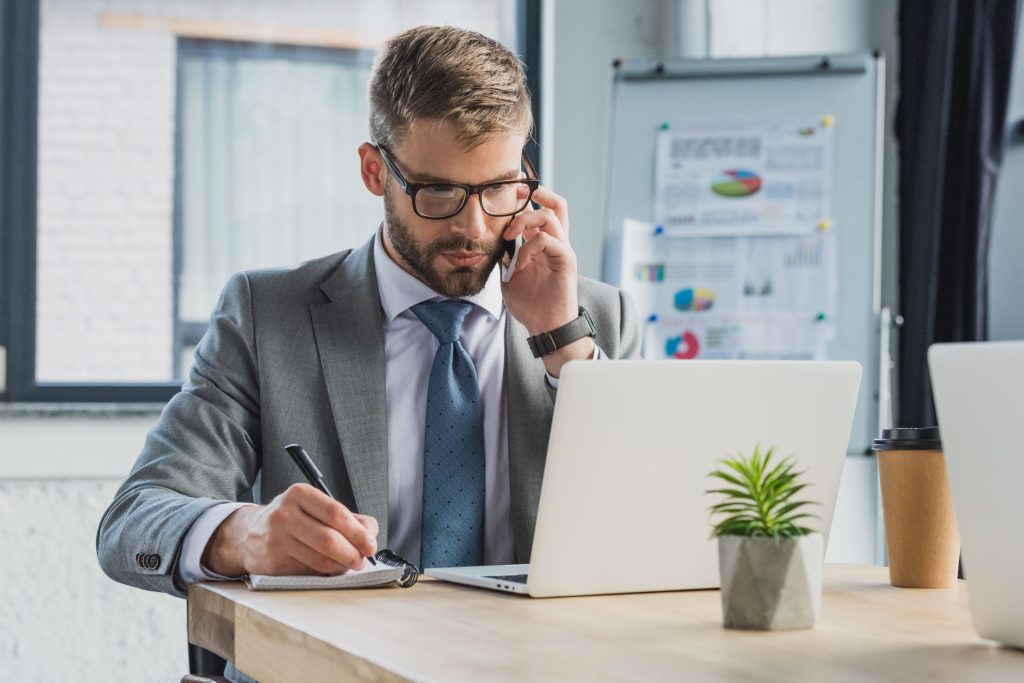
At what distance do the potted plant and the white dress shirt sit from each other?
2.28 ft

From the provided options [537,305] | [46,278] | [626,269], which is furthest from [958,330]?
[46,278]

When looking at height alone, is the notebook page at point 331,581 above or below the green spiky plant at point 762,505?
below

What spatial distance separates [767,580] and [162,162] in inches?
101

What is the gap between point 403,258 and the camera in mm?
1700

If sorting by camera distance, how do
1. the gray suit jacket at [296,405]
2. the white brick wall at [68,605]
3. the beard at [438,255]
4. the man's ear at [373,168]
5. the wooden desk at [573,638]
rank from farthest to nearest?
the white brick wall at [68,605] → the man's ear at [373,168] → the beard at [438,255] → the gray suit jacket at [296,405] → the wooden desk at [573,638]

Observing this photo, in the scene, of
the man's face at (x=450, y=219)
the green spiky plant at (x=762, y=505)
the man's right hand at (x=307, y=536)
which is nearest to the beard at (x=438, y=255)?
the man's face at (x=450, y=219)

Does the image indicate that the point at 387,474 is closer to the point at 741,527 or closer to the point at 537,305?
the point at 537,305

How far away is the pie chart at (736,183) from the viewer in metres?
2.90

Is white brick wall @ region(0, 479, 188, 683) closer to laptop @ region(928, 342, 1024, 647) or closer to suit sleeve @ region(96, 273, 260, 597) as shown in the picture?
suit sleeve @ region(96, 273, 260, 597)

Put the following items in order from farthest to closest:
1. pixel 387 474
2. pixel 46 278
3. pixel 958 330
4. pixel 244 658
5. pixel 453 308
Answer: pixel 46 278, pixel 958 330, pixel 453 308, pixel 387 474, pixel 244 658

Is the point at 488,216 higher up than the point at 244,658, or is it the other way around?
the point at 488,216

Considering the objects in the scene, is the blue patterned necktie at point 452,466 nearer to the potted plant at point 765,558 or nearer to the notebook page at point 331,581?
the notebook page at point 331,581

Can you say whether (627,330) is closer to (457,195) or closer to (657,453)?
(457,195)

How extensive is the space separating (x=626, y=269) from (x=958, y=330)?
0.79 meters
